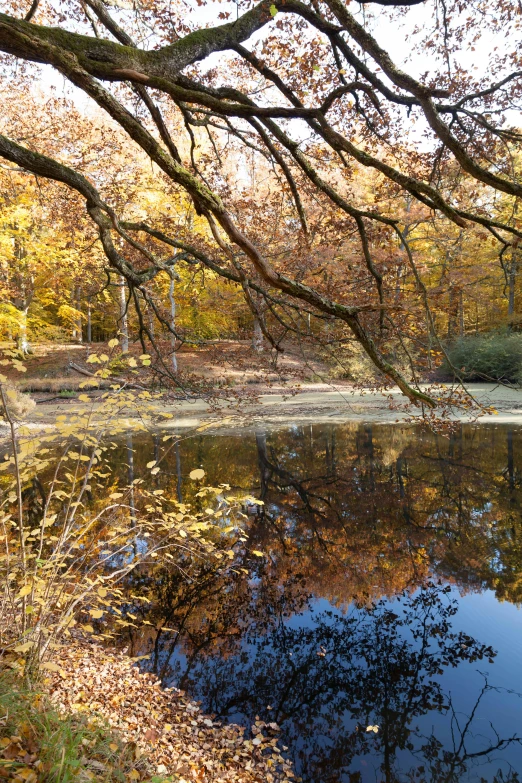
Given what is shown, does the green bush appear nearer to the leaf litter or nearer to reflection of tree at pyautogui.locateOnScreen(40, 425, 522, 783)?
reflection of tree at pyautogui.locateOnScreen(40, 425, 522, 783)

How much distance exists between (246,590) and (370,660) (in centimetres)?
135

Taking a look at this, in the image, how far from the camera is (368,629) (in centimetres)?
398

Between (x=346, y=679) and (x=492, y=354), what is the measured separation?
16418 mm

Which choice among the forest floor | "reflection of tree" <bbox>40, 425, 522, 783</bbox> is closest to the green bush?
the forest floor

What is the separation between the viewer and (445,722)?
291 cm

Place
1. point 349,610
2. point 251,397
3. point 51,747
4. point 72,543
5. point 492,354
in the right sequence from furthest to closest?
point 492,354, point 251,397, point 349,610, point 72,543, point 51,747

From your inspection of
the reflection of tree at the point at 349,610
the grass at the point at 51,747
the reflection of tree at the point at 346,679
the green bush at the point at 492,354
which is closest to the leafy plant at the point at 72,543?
the grass at the point at 51,747

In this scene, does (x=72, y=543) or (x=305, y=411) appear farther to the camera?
(x=305, y=411)

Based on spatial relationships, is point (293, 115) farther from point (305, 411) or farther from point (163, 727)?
point (305, 411)

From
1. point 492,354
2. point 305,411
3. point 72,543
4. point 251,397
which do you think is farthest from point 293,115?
point 492,354

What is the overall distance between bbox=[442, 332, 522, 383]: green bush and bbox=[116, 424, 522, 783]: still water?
33.9 feet

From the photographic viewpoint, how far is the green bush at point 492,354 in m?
16.9

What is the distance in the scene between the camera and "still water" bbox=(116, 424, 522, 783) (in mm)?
2783

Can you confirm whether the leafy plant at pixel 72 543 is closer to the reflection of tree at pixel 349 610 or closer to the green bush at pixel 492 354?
the reflection of tree at pixel 349 610
